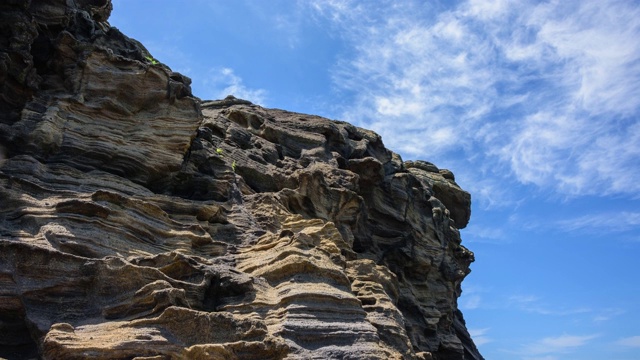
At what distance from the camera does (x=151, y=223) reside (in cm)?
2155

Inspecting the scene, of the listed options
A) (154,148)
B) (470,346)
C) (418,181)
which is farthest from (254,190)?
(470,346)

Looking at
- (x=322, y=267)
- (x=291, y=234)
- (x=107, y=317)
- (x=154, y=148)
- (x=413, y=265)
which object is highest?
(x=413, y=265)

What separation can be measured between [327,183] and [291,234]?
10.2 metres

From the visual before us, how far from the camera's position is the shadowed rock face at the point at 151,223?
1711 centimetres

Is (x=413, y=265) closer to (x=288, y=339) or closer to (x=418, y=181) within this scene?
(x=418, y=181)

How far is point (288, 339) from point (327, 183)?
15532mm

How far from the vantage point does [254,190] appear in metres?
30.9

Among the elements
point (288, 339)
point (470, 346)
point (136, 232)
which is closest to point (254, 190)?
point (136, 232)

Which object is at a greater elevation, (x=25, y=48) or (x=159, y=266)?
(x=25, y=48)

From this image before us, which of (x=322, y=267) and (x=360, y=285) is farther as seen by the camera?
(x=360, y=285)

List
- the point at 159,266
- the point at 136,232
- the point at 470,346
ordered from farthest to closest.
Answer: the point at 470,346 < the point at 136,232 < the point at 159,266

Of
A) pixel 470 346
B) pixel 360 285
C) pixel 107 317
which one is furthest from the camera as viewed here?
pixel 470 346

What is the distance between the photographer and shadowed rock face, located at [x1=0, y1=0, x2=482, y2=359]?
17109 millimetres

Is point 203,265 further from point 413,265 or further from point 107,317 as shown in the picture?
point 413,265
